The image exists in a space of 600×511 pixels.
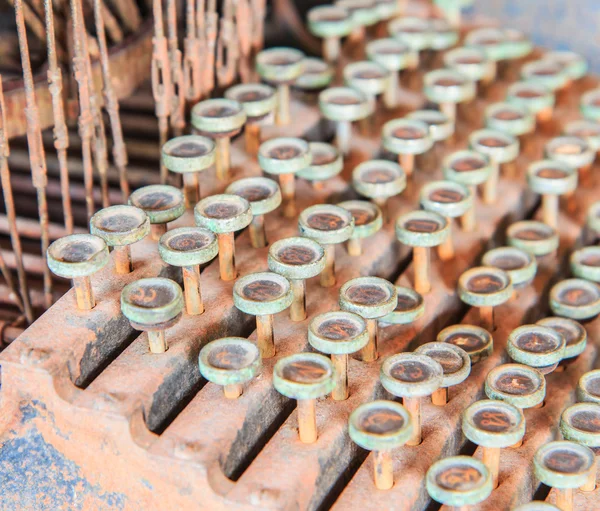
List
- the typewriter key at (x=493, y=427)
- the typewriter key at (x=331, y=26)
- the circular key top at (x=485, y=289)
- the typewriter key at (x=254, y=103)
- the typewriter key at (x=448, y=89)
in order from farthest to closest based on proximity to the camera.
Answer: the typewriter key at (x=331, y=26), the typewriter key at (x=448, y=89), the typewriter key at (x=254, y=103), the circular key top at (x=485, y=289), the typewriter key at (x=493, y=427)

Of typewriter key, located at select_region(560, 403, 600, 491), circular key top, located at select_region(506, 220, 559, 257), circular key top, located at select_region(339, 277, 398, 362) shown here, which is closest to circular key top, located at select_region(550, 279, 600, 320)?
circular key top, located at select_region(506, 220, 559, 257)

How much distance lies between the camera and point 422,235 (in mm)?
3125

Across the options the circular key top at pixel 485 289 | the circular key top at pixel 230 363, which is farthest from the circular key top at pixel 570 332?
the circular key top at pixel 230 363

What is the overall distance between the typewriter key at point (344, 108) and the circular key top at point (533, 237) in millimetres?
653

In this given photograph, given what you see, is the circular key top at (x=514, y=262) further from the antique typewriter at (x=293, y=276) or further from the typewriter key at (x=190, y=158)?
the typewriter key at (x=190, y=158)

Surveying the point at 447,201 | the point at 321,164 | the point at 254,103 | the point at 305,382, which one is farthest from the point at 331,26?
the point at 305,382

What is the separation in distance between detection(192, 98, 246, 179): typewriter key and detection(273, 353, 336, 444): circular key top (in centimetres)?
96

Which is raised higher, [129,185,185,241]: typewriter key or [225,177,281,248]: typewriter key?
[129,185,185,241]: typewriter key

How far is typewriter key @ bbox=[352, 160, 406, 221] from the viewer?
11.0 ft

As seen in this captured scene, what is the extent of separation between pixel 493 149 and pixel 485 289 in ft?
2.17

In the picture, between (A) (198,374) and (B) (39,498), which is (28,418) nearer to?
(B) (39,498)

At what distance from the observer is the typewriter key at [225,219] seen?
291cm

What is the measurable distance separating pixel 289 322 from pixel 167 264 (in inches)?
15.4

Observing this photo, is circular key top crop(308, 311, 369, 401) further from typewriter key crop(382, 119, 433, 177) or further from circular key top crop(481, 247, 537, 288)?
typewriter key crop(382, 119, 433, 177)
